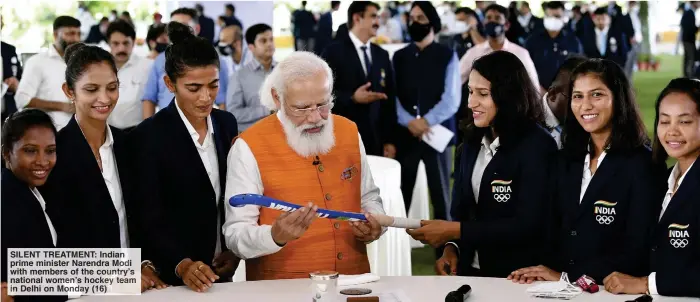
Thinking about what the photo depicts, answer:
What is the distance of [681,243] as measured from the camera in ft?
8.66

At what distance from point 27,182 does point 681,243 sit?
203 centimetres

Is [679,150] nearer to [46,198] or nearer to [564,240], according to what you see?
[564,240]

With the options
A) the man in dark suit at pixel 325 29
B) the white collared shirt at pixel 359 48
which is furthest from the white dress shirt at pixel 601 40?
the white collared shirt at pixel 359 48

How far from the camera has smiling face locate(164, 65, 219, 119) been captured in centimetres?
307

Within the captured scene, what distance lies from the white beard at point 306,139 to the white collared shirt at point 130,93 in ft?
11.3

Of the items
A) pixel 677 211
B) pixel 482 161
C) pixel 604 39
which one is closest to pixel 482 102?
pixel 482 161

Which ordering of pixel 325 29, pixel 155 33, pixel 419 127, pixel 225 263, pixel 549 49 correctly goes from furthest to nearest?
pixel 325 29, pixel 549 49, pixel 155 33, pixel 419 127, pixel 225 263

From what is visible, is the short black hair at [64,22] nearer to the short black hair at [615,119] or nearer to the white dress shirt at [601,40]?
the short black hair at [615,119]

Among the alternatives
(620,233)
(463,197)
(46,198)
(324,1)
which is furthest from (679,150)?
(324,1)

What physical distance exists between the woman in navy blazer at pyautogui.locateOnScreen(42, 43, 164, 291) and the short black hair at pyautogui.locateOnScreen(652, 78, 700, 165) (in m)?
1.62

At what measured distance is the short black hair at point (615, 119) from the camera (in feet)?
9.42

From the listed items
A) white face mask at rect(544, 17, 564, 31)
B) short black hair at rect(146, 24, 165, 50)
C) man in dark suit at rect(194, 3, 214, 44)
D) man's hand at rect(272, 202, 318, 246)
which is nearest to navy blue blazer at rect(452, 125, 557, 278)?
man's hand at rect(272, 202, 318, 246)

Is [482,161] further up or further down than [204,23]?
further down

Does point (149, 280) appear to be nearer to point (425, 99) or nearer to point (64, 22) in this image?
point (425, 99)
